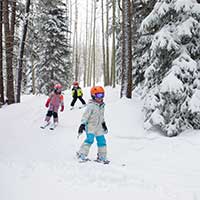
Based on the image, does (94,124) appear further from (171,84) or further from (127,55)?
(127,55)

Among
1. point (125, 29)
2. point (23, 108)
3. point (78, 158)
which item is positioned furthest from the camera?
point (23, 108)

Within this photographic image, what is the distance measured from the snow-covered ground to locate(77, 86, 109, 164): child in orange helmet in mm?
340

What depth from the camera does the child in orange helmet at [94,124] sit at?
7448 millimetres

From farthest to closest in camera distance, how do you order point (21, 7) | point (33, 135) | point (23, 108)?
point (21, 7)
point (23, 108)
point (33, 135)

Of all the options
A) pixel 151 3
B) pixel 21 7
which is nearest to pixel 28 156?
pixel 151 3

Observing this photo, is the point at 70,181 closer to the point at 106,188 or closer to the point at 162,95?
the point at 106,188

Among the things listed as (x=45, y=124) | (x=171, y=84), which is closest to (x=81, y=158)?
(x=171, y=84)

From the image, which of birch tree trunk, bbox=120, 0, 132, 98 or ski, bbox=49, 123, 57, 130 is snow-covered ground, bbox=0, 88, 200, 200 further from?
birch tree trunk, bbox=120, 0, 132, 98

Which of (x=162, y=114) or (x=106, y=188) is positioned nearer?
(x=106, y=188)

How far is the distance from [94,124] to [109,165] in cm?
114

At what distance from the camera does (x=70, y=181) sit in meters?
5.63

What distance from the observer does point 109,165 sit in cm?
695

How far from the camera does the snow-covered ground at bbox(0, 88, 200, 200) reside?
5.11 m

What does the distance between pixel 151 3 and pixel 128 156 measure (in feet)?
22.3
